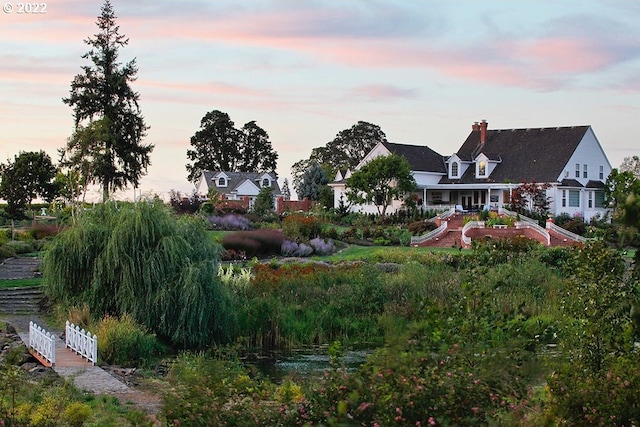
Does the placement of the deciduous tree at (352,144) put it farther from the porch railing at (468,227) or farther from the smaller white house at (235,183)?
the porch railing at (468,227)

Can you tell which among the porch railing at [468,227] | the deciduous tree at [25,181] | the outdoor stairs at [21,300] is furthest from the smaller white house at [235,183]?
the outdoor stairs at [21,300]

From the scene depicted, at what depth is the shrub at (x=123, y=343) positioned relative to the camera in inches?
701

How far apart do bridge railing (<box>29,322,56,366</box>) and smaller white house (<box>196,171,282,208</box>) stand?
65201 millimetres

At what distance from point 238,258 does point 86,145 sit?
27.9 m

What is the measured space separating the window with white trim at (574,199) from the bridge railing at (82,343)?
145ft

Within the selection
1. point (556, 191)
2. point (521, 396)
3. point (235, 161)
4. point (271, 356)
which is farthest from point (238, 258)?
point (235, 161)

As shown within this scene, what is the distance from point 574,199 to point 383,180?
13009mm

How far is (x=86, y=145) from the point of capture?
57.2 m

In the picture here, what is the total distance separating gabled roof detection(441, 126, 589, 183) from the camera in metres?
56.9

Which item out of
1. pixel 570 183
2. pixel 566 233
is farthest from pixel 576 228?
pixel 570 183

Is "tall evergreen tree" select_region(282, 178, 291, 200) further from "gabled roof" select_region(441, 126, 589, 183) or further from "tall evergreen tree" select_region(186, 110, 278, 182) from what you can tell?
"gabled roof" select_region(441, 126, 589, 183)

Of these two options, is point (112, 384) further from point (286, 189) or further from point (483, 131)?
point (286, 189)

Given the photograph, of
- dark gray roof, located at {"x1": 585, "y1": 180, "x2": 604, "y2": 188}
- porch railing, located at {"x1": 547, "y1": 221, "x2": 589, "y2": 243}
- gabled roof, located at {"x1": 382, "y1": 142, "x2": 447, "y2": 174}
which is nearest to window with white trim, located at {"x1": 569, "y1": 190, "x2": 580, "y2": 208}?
dark gray roof, located at {"x1": 585, "y1": 180, "x2": 604, "y2": 188}

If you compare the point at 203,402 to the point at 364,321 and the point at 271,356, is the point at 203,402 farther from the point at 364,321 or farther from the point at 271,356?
the point at 364,321
